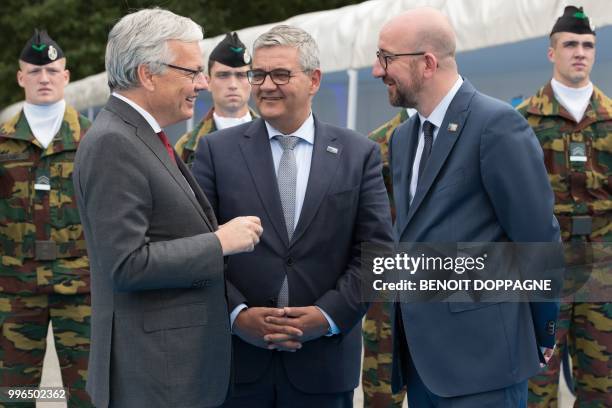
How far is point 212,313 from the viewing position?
353 cm

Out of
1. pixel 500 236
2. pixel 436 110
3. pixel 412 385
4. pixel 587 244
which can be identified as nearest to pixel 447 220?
pixel 500 236

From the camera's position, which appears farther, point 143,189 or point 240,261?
point 240,261

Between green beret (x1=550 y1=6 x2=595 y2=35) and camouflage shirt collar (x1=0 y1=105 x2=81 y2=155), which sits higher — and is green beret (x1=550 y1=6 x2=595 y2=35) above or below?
above

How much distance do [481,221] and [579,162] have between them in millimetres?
2704

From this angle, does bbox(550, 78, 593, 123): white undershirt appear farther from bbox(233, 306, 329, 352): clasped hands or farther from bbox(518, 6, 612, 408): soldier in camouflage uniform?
bbox(233, 306, 329, 352): clasped hands

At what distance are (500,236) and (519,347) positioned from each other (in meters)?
0.39

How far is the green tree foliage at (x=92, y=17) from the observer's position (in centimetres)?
3048

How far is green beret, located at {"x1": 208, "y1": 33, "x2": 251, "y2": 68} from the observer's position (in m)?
7.41

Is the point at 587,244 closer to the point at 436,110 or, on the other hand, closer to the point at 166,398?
the point at 436,110

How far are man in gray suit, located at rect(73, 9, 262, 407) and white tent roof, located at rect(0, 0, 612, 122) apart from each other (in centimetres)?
445

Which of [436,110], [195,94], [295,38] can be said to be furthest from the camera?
[295,38]

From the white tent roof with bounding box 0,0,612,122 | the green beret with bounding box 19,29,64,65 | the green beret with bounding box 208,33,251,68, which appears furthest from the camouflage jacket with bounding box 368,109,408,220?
the green beret with bounding box 19,29,64,65

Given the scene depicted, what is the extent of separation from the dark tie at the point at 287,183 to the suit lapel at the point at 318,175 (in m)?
0.05

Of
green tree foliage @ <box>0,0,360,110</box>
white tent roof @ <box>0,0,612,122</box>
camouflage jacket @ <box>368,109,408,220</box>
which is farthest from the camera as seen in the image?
green tree foliage @ <box>0,0,360,110</box>
